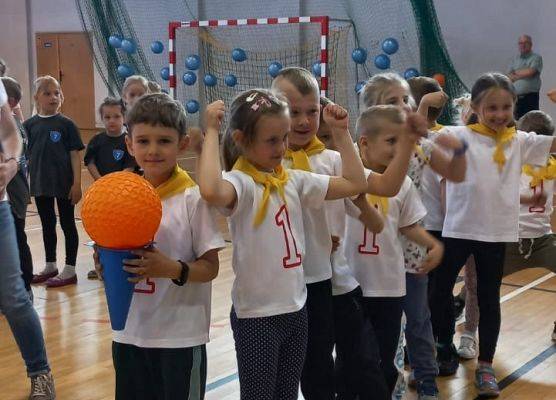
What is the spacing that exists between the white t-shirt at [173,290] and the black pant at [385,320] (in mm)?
860

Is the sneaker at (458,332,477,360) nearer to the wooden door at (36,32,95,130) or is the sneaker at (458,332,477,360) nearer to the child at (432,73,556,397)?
the child at (432,73,556,397)

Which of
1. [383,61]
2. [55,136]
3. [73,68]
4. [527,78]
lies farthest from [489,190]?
[73,68]

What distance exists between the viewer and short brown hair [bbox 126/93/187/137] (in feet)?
7.33

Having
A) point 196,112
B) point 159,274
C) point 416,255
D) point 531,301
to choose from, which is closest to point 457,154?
point 416,255

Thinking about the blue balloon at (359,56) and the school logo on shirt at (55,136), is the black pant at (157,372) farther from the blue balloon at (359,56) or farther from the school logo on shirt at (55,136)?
the blue balloon at (359,56)

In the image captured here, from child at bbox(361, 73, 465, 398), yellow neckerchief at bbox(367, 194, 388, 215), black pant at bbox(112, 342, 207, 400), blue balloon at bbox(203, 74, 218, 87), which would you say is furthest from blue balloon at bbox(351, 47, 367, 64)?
black pant at bbox(112, 342, 207, 400)

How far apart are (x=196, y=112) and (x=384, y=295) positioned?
8.98 meters

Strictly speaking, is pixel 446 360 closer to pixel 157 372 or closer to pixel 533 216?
pixel 533 216

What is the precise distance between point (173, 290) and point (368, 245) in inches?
35.3

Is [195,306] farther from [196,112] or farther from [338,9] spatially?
[338,9]

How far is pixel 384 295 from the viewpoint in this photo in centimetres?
282

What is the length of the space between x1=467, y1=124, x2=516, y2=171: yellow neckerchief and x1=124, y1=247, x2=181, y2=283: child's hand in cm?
190

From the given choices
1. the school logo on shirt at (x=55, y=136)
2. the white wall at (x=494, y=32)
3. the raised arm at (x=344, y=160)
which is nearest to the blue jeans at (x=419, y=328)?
the raised arm at (x=344, y=160)

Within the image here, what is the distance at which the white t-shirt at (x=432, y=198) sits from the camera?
3.69 m
